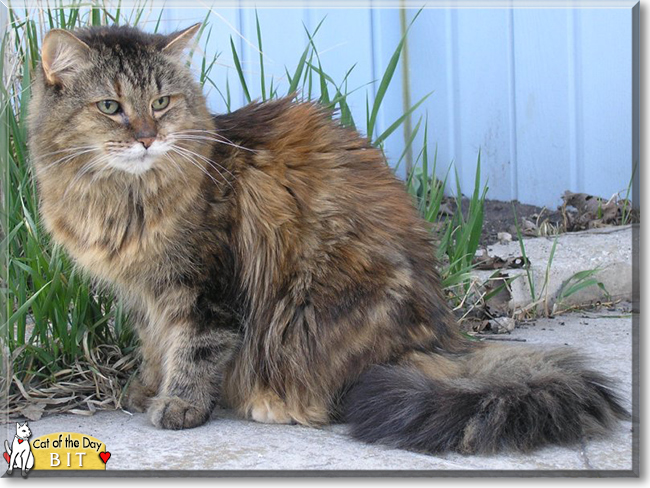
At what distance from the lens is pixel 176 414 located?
2.53 metres

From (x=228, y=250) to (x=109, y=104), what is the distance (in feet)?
1.80

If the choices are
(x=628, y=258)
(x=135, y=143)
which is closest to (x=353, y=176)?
(x=135, y=143)

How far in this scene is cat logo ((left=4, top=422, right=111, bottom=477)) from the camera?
2.19 metres

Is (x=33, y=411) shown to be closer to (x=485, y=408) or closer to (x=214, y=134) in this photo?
(x=214, y=134)

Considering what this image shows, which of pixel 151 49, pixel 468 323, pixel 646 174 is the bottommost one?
pixel 468 323

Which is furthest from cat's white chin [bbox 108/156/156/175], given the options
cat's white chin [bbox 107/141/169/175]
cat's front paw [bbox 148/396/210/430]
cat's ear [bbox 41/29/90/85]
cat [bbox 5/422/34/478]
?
cat [bbox 5/422/34/478]

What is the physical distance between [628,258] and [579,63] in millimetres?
1096

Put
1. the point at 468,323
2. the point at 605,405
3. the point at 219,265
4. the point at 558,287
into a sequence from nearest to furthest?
the point at 605,405, the point at 219,265, the point at 468,323, the point at 558,287

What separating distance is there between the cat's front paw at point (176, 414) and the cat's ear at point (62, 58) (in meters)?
0.99

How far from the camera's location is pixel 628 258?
3.98 meters

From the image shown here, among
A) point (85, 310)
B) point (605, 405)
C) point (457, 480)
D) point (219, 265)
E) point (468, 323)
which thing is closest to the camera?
point (457, 480)

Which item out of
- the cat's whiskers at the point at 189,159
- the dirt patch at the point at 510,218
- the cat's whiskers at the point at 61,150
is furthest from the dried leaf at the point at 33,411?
the dirt patch at the point at 510,218

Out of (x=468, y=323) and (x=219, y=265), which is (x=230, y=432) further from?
(x=468, y=323)

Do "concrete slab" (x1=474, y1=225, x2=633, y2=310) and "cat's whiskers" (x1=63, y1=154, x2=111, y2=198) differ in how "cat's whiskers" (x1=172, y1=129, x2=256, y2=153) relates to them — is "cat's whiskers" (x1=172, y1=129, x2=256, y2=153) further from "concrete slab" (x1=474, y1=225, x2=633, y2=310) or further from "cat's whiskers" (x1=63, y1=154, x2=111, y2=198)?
"concrete slab" (x1=474, y1=225, x2=633, y2=310)
